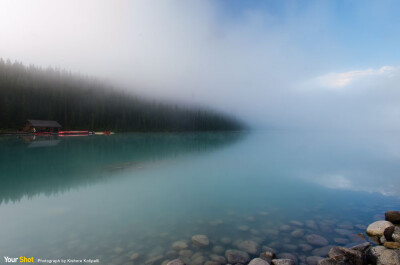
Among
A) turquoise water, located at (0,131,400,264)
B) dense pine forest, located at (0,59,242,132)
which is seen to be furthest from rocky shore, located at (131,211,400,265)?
dense pine forest, located at (0,59,242,132)

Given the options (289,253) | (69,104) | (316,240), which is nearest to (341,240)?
(316,240)

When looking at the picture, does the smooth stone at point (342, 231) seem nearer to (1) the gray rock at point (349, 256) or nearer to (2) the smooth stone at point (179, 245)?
(1) the gray rock at point (349, 256)

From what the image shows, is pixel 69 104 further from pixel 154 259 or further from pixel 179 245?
pixel 154 259

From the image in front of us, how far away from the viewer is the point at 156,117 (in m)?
179

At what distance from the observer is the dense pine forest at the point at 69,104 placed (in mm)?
111500

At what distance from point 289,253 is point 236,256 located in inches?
93.5

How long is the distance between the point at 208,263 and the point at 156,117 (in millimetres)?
175537

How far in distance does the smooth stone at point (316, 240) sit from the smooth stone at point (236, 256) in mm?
3563

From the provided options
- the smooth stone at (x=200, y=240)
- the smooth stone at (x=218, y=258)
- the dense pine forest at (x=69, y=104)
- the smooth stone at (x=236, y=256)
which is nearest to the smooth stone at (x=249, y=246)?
the smooth stone at (x=236, y=256)

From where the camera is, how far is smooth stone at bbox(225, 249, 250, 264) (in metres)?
8.58

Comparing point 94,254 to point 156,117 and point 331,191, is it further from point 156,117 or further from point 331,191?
point 156,117

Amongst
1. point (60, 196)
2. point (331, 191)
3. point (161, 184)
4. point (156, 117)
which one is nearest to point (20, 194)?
point (60, 196)

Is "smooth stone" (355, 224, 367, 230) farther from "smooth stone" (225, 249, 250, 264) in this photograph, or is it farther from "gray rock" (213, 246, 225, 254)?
"gray rock" (213, 246, 225, 254)

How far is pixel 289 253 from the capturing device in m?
9.27
